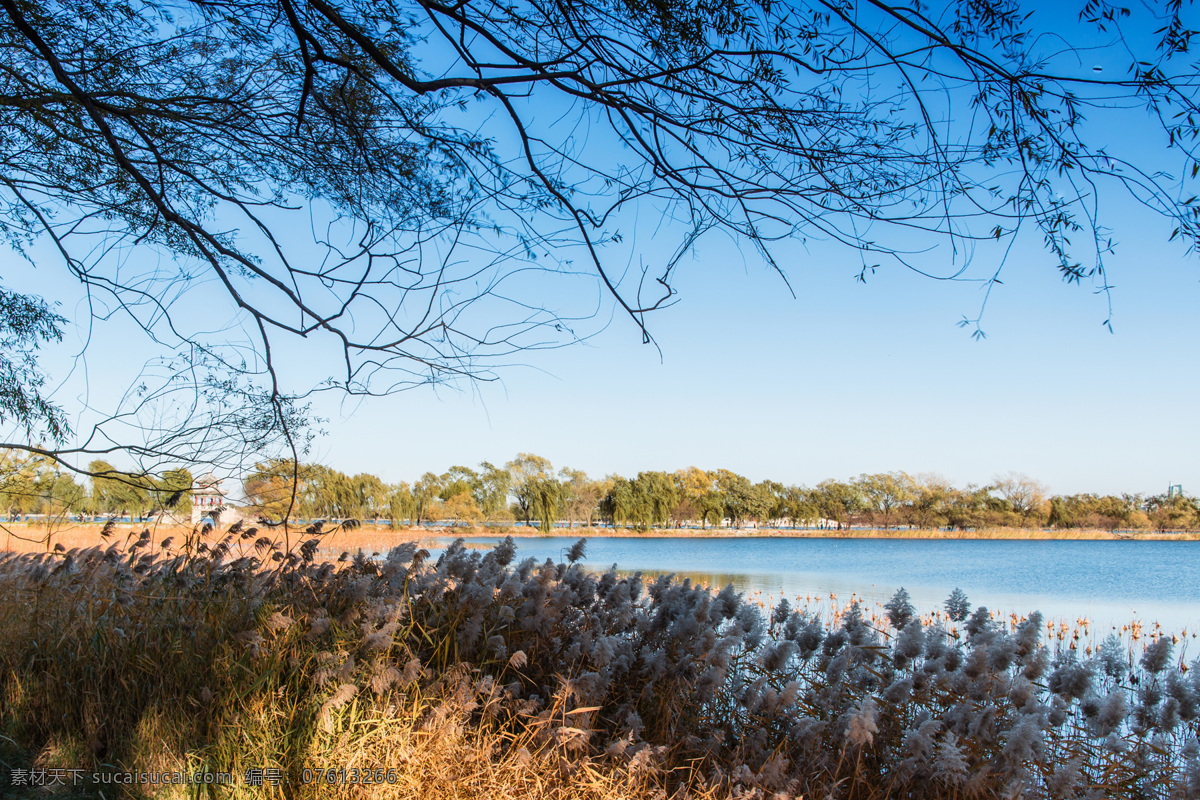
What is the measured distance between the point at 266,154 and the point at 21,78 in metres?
0.98

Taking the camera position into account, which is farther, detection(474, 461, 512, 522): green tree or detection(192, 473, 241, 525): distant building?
detection(474, 461, 512, 522): green tree

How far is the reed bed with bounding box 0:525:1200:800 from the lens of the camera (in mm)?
1896

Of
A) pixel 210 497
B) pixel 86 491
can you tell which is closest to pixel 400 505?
pixel 86 491

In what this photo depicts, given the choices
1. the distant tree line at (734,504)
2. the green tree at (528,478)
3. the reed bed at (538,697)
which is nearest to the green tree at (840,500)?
the distant tree line at (734,504)

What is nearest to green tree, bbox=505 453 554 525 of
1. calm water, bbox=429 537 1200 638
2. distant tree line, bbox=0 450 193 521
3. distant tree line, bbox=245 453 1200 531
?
distant tree line, bbox=245 453 1200 531

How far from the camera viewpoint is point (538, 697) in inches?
90.4

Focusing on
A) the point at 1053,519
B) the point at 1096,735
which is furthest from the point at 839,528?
the point at 1096,735

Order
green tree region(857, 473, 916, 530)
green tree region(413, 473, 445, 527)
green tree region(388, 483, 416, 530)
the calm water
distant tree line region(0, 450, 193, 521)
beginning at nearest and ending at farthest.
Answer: distant tree line region(0, 450, 193, 521), the calm water, green tree region(388, 483, 416, 530), green tree region(413, 473, 445, 527), green tree region(857, 473, 916, 530)

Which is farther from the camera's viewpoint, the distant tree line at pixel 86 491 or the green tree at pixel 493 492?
the green tree at pixel 493 492

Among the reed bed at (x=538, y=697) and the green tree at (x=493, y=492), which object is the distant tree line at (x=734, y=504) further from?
the reed bed at (x=538, y=697)

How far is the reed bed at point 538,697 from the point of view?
1.90m

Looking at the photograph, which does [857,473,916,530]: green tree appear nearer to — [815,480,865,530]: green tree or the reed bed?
[815,480,865,530]: green tree

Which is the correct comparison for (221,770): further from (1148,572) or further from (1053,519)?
(1053,519)

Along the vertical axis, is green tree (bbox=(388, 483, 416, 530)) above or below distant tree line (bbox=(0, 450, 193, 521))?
below
